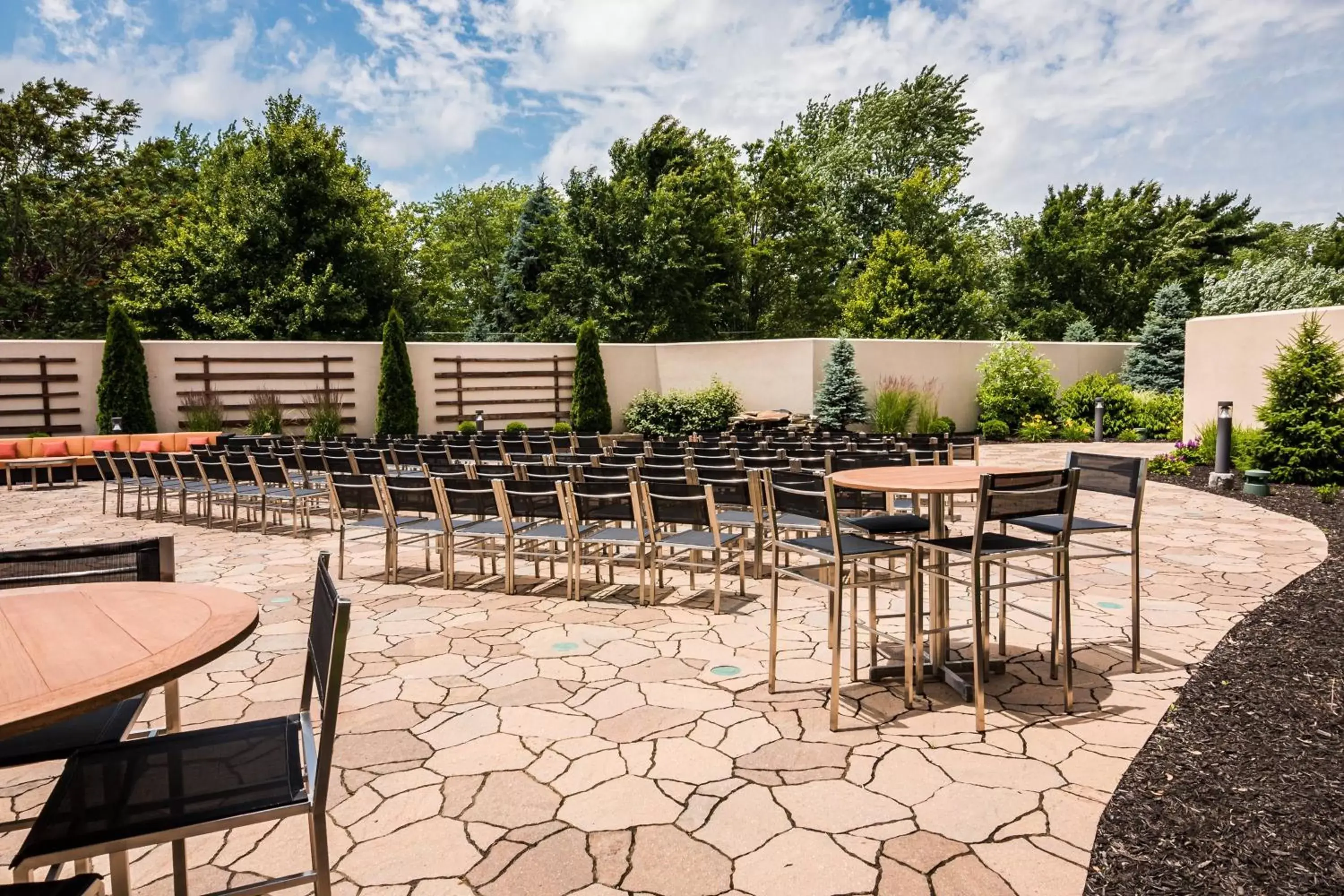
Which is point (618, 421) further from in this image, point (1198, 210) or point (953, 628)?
point (1198, 210)

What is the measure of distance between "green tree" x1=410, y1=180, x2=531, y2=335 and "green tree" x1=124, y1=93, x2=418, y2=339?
8.83 meters

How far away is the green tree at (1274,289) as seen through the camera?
24.0 metres

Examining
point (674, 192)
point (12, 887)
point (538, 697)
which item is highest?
point (674, 192)

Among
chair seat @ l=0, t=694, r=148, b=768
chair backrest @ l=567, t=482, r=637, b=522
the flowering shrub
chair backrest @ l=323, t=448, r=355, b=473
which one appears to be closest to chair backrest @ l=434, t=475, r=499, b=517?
chair backrest @ l=567, t=482, r=637, b=522

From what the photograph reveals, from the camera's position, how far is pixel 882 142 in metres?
31.9

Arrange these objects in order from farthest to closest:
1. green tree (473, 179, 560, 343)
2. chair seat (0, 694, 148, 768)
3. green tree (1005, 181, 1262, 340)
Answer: green tree (1005, 181, 1262, 340) < green tree (473, 179, 560, 343) < chair seat (0, 694, 148, 768)

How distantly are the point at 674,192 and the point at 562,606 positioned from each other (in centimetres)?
2455

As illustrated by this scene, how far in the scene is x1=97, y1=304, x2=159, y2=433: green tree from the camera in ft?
49.5

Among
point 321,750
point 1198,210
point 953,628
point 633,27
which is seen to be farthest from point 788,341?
point 1198,210

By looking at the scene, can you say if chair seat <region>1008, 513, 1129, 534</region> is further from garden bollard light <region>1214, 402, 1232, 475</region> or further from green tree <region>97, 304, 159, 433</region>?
green tree <region>97, 304, 159, 433</region>

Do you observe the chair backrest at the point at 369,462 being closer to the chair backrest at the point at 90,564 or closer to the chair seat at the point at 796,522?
the chair seat at the point at 796,522

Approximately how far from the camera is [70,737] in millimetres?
2027

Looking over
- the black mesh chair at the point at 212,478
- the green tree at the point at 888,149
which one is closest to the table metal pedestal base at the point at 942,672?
the black mesh chair at the point at 212,478

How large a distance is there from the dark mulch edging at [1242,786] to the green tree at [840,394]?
12814 millimetres
